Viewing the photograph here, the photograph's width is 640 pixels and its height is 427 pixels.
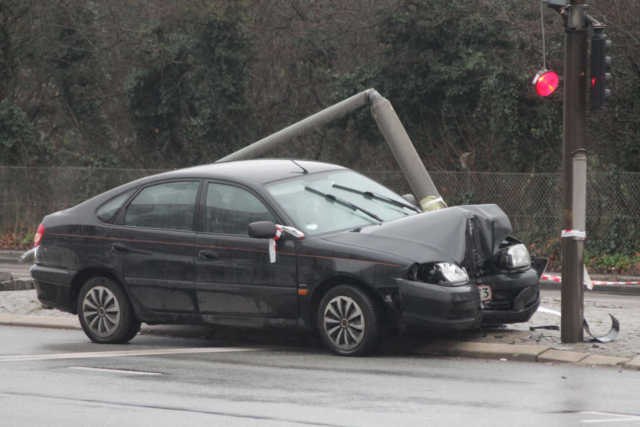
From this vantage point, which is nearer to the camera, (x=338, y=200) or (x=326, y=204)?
(x=326, y=204)

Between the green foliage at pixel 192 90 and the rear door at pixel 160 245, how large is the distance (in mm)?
19917

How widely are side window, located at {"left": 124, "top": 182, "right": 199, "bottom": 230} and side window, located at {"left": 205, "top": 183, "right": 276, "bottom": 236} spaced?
200 mm

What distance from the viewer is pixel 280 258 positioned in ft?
29.3

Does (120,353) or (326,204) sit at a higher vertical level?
(326,204)

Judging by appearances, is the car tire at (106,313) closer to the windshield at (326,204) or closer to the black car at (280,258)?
the black car at (280,258)

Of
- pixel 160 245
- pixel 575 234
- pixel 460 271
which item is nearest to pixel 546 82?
pixel 575 234

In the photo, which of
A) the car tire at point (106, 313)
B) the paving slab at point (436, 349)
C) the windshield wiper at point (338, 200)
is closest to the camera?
the paving slab at point (436, 349)

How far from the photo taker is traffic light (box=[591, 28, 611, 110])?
9.09 metres

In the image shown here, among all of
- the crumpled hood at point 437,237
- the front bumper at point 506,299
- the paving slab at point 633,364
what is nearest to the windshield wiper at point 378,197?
the crumpled hood at point 437,237

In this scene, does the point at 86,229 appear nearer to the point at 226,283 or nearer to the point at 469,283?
the point at 226,283

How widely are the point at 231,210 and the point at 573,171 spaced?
3155 mm

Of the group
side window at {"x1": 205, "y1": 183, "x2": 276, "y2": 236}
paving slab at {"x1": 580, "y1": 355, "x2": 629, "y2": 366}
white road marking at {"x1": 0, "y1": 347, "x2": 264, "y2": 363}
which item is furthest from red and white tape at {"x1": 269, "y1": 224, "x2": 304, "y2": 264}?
paving slab at {"x1": 580, "y1": 355, "x2": 629, "y2": 366}

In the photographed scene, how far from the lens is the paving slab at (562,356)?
8.51 metres

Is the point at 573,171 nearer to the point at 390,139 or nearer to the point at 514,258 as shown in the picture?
the point at 514,258
